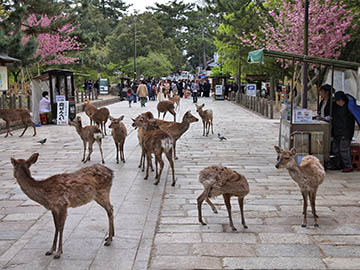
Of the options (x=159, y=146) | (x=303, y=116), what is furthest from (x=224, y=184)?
(x=303, y=116)

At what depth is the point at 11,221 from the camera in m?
5.77

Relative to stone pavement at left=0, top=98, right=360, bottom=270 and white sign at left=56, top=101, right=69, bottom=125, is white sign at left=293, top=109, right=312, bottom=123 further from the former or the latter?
white sign at left=56, top=101, right=69, bottom=125

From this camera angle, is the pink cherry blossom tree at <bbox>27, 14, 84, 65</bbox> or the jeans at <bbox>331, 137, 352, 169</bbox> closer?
the jeans at <bbox>331, 137, 352, 169</bbox>

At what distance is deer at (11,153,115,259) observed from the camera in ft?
14.5

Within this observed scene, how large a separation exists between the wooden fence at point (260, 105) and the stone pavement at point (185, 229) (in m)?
12.2

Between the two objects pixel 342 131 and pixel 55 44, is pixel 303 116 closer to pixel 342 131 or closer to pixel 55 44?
pixel 342 131

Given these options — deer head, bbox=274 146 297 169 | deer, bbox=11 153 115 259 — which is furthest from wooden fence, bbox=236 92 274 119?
deer, bbox=11 153 115 259

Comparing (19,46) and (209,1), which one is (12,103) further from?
(209,1)

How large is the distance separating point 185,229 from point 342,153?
4.68 metres

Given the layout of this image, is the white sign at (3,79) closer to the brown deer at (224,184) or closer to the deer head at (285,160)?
the brown deer at (224,184)

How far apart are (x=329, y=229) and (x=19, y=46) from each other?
52.4 ft

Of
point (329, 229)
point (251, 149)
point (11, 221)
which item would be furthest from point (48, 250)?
point (251, 149)

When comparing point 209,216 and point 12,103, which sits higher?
point 12,103

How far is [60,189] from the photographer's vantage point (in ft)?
14.8
